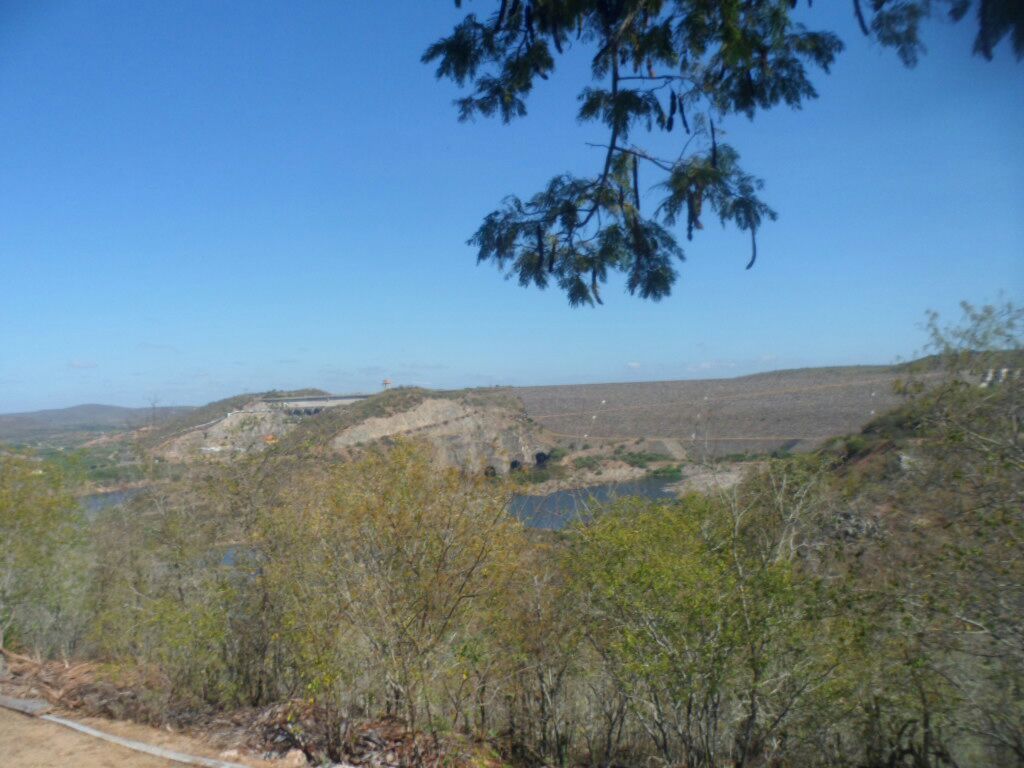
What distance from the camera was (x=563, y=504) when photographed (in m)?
8.05

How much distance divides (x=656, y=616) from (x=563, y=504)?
2.30 metres

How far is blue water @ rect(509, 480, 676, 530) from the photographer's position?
7387mm

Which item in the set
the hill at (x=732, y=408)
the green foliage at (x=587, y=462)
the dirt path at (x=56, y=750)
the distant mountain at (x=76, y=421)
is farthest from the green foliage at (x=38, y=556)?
the hill at (x=732, y=408)

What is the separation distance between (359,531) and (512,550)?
1.37 m

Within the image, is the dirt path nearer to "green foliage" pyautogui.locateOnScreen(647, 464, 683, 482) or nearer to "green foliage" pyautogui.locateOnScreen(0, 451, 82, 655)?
"green foliage" pyautogui.locateOnScreen(0, 451, 82, 655)

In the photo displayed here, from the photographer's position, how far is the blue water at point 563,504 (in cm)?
739

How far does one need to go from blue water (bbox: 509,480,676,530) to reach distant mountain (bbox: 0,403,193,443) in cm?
967

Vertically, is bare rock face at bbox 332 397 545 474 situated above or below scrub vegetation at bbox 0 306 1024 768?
above

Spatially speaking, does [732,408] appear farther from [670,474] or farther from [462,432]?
[462,432]

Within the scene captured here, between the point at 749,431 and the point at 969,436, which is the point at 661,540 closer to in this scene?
the point at 969,436

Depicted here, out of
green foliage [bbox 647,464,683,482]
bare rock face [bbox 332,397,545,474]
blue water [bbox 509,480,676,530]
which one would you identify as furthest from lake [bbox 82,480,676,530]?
green foliage [bbox 647,464,683,482]

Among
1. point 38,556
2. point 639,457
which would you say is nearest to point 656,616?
point 639,457

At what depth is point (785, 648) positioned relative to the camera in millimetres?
5820

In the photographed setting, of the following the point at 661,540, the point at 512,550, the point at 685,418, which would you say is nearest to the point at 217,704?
the point at 512,550
